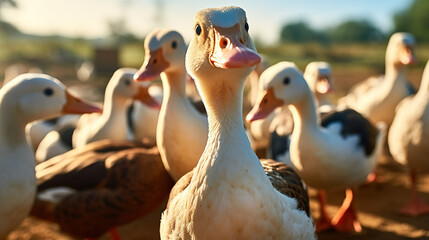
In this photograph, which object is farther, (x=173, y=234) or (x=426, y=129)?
(x=426, y=129)

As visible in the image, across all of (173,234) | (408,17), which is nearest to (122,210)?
(173,234)

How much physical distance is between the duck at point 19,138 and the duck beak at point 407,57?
4.17 meters

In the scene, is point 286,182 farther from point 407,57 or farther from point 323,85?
point 407,57

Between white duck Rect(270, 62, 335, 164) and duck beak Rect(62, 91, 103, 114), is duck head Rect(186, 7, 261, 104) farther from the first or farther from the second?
white duck Rect(270, 62, 335, 164)

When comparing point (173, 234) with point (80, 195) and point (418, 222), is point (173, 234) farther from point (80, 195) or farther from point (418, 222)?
point (418, 222)

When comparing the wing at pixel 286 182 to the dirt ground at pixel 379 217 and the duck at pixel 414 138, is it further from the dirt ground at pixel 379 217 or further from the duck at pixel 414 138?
the duck at pixel 414 138

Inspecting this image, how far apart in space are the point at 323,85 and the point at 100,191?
2.84 m

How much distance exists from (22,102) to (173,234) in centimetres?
160

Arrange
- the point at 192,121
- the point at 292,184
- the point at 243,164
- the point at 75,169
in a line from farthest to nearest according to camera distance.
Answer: the point at 75,169, the point at 192,121, the point at 292,184, the point at 243,164

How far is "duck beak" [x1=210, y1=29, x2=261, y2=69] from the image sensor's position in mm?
1336

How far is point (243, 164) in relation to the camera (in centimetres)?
157

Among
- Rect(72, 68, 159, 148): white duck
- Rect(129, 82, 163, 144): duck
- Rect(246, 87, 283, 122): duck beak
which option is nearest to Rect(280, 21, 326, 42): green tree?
Rect(129, 82, 163, 144): duck

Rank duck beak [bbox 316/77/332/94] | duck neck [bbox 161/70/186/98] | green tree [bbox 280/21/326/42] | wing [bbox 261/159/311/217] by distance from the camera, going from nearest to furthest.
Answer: wing [bbox 261/159/311/217] → duck neck [bbox 161/70/186/98] → duck beak [bbox 316/77/332/94] → green tree [bbox 280/21/326/42]

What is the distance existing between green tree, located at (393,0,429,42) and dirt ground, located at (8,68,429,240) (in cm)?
2017
